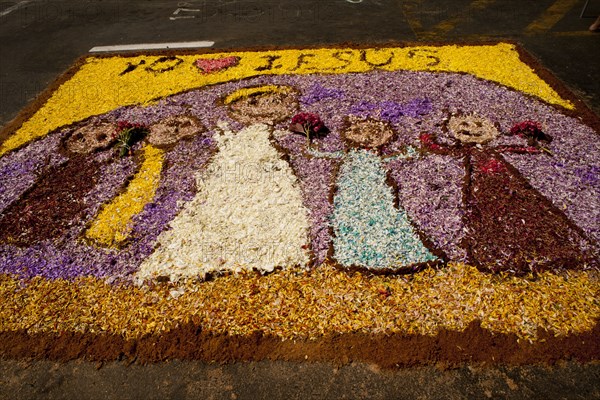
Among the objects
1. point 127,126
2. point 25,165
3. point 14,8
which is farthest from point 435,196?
point 14,8

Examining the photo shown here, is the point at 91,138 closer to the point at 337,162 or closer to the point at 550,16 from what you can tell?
the point at 337,162

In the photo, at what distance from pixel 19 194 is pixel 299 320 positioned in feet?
17.6

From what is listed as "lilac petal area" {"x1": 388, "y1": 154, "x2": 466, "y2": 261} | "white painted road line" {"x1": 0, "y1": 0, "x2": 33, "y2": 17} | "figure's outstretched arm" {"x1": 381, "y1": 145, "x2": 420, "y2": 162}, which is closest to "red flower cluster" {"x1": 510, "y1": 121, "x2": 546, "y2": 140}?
"lilac petal area" {"x1": 388, "y1": 154, "x2": 466, "y2": 261}

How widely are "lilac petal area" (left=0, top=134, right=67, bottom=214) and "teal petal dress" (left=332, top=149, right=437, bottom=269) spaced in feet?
17.6

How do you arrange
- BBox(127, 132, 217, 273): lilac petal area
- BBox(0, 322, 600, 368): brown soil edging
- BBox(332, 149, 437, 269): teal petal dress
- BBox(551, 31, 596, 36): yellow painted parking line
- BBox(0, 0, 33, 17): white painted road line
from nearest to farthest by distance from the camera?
BBox(0, 322, 600, 368): brown soil edging < BBox(332, 149, 437, 269): teal petal dress < BBox(127, 132, 217, 273): lilac petal area < BBox(551, 31, 596, 36): yellow painted parking line < BBox(0, 0, 33, 17): white painted road line

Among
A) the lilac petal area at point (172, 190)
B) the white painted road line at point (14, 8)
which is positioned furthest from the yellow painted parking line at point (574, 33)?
the white painted road line at point (14, 8)

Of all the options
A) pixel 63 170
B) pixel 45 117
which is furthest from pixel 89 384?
pixel 45 117

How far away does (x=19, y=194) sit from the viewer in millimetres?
6594

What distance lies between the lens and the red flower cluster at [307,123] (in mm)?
7262

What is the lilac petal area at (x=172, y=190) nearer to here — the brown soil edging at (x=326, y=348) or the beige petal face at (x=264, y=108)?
the beige petal face at (x=264, y=108)

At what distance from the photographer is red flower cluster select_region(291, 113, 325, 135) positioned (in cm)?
726

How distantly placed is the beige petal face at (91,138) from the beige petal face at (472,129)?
21.7 feet

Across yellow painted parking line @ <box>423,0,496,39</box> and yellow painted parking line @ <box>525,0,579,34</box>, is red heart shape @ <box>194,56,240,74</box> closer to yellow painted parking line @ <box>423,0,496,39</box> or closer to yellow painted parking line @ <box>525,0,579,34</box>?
yellow painted parking line @ <box>423,0,496,39</box>

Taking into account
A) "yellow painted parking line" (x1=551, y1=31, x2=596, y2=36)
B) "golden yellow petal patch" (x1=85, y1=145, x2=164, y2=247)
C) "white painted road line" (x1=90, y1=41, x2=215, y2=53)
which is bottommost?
"golden yellow petal patch" (x1=85, y1=145, x2=164, y2=247)
